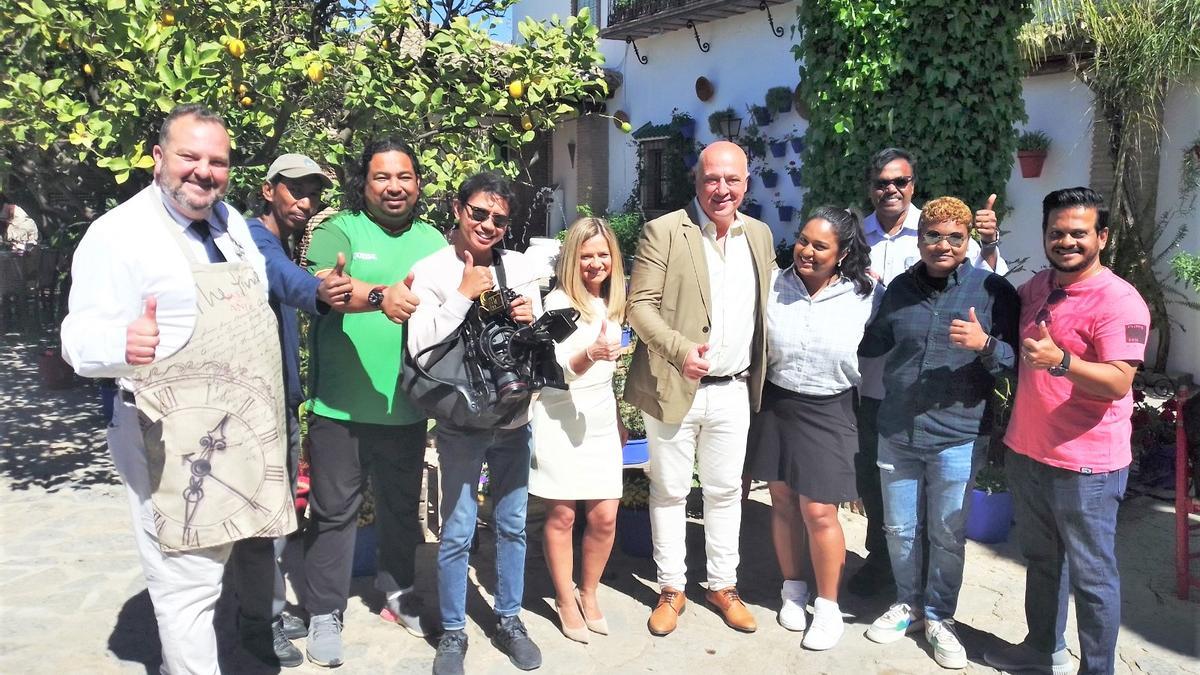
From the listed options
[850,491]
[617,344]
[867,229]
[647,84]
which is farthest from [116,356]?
[647,84]

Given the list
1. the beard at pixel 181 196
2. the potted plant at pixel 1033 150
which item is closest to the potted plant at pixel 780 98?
the potted plant at pixel 1033 150

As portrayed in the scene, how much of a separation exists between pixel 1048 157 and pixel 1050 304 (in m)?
5.94

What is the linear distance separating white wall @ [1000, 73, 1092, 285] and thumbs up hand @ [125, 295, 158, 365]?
7.31 metres

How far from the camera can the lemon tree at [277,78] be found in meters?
3.69

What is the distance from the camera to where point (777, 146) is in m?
11.0

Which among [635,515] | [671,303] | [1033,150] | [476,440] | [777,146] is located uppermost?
[777,146]

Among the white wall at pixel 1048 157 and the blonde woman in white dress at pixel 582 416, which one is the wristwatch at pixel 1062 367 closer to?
the blonde woman in white dress at pixel 582 416

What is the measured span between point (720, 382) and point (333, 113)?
2.91 metres

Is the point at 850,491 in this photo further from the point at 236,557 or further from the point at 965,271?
the point at 236,557

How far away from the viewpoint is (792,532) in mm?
3725

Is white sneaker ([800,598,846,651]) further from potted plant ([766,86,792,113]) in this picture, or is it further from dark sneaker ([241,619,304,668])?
potted plant ([766,86,792,113])

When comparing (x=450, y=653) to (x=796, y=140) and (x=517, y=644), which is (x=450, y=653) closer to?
(x=517, y=644)

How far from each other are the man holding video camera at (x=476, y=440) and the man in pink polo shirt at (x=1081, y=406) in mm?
1775

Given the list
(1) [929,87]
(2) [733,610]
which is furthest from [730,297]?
(1) [929,87]
